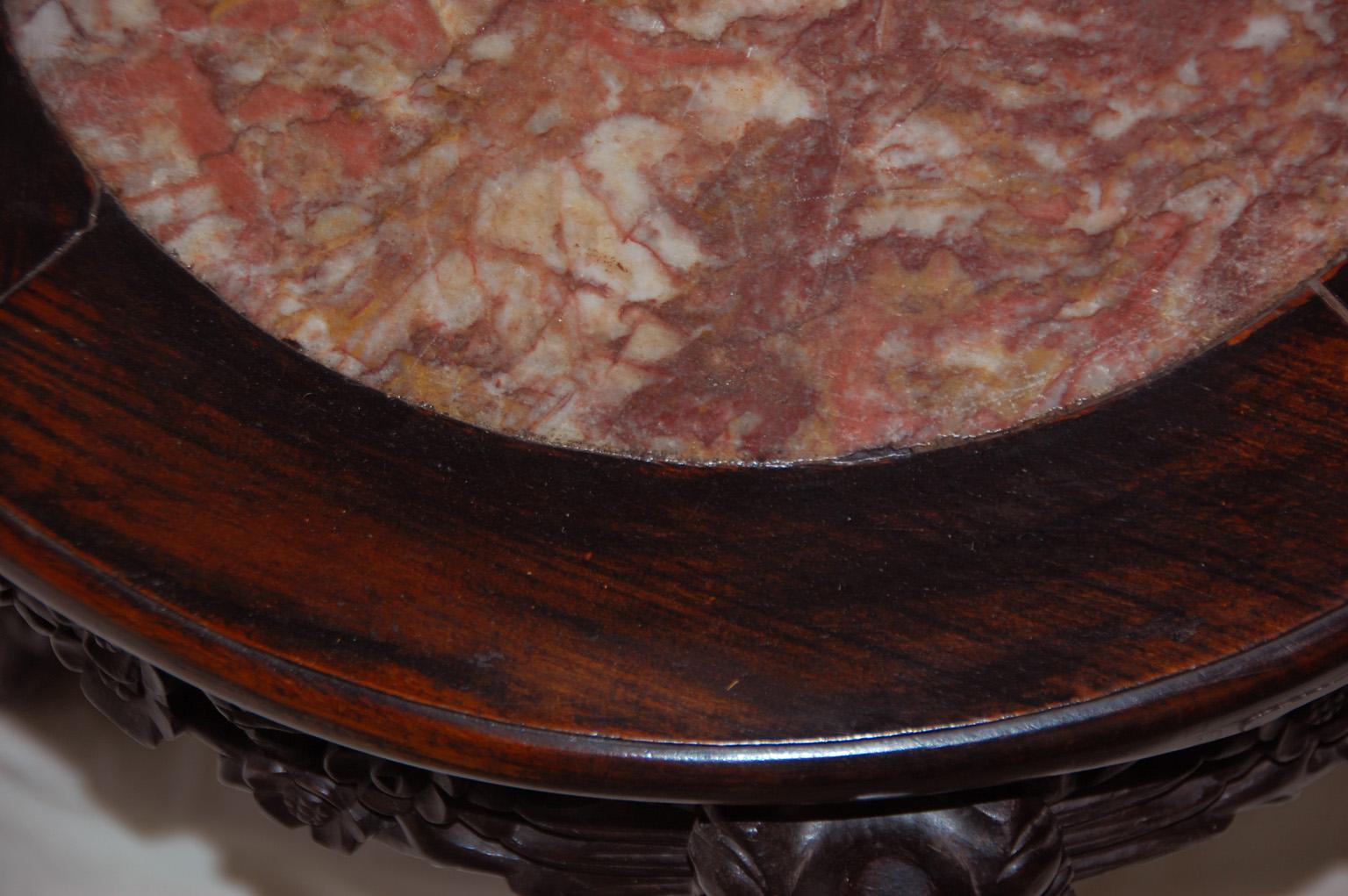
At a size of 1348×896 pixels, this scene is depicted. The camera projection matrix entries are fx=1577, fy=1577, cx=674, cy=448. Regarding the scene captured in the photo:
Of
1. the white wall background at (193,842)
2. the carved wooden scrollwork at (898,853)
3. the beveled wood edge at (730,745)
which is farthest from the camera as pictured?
the white wall background at (193,842)

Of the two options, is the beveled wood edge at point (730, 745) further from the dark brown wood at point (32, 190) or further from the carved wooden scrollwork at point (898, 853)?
the dark brown wood at point (32, 190)

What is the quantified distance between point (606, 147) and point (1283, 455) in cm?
Result: 44

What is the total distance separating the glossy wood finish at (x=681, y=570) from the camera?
746 mm

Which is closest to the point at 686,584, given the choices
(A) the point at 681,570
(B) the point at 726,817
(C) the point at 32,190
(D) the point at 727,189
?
(A) the point at 681,570

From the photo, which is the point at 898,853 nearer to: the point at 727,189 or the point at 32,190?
the point at 727,189

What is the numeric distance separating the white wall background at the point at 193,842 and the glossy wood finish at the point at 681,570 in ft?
2.97

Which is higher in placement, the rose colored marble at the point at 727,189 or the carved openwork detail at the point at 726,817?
the rose colored marble at the point at 727,189

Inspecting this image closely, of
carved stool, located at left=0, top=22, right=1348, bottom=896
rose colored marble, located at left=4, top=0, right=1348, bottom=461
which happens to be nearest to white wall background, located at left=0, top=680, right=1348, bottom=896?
carved stool, located at left=0, top=22, right=1348, bottom=896

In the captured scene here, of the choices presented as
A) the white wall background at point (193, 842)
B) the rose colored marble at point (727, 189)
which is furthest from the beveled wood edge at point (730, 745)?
the white wall background at point (193, 842)

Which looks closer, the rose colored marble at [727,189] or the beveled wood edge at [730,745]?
the beveled wood edge at [730,745]

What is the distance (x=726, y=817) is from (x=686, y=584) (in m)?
0.15

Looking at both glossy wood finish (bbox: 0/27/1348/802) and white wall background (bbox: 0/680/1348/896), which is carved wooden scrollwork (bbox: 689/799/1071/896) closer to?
glossy wood finish (bbox: 0/27/1348/802)

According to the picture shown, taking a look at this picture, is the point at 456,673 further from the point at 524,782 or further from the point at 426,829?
the point at 426,829

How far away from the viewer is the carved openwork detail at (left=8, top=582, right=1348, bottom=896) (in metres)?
0.85
